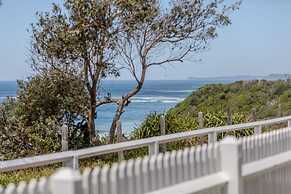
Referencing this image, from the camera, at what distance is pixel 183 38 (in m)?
20.5

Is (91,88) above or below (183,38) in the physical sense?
below

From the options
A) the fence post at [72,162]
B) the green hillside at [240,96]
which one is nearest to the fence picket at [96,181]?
the fence post at [72,162]

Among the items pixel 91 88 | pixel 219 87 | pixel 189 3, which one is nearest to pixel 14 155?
pixel 91 88

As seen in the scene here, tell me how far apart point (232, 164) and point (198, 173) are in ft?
1.52

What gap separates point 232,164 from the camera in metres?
5.35

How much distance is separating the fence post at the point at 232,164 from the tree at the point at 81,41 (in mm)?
13753

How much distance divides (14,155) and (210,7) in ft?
26.7

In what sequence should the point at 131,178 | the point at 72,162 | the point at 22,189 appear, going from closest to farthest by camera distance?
the point at 22,189 → the point at 131,178 → the point at 72,162

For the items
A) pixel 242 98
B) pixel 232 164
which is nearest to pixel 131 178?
pixel 232 164

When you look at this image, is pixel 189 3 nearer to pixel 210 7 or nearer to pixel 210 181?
pixel 210 7

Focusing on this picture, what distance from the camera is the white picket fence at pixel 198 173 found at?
3.67 m

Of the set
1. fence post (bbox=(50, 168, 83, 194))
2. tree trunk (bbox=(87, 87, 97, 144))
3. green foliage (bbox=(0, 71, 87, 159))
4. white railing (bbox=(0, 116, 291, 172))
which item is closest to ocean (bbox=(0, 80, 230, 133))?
tree trunk (bbox=(87, 87, 97, 144))

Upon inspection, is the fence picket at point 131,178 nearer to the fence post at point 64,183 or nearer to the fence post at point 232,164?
the fence post at point 64,183

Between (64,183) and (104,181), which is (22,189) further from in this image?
(104,181)
